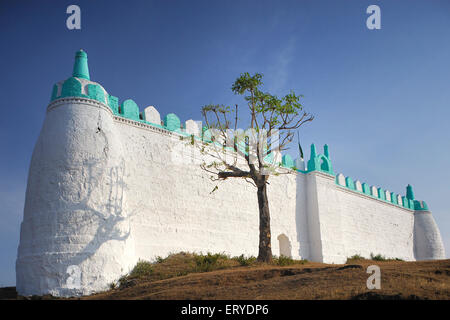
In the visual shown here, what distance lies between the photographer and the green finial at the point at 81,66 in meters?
13.5

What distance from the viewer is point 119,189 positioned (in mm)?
12672

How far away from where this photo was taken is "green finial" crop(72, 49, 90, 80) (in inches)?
531

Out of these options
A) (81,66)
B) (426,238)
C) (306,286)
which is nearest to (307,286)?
(306,286)

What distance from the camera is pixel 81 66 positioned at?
13.7 m

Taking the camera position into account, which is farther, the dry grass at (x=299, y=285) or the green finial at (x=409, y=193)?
the green finial at (x=409, y=193)

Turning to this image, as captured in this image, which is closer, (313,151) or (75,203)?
(75,203)

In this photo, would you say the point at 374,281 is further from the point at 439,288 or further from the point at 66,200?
the point at 66,200

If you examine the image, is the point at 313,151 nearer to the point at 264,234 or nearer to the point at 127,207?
the point at 264,234

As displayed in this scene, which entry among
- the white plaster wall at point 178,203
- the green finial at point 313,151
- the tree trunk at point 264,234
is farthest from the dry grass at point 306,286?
the green finial at point 313,151

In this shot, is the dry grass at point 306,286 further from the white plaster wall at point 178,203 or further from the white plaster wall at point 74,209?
the white plaster wall at point 178,203

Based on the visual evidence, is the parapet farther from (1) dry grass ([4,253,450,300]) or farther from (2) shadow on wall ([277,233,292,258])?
(1) dry grass ([4,253,450,300])

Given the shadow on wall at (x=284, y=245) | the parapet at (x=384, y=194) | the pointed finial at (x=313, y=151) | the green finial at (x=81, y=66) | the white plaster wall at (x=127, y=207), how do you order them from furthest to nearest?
the parapet at (x=384, y=194)
the pointed finial at (x=313, y=151)
the shadow on wall at (x=284, y=245)
the green finial at (x=81, y=66)
the white plaster wall at (x=127, y=207)
